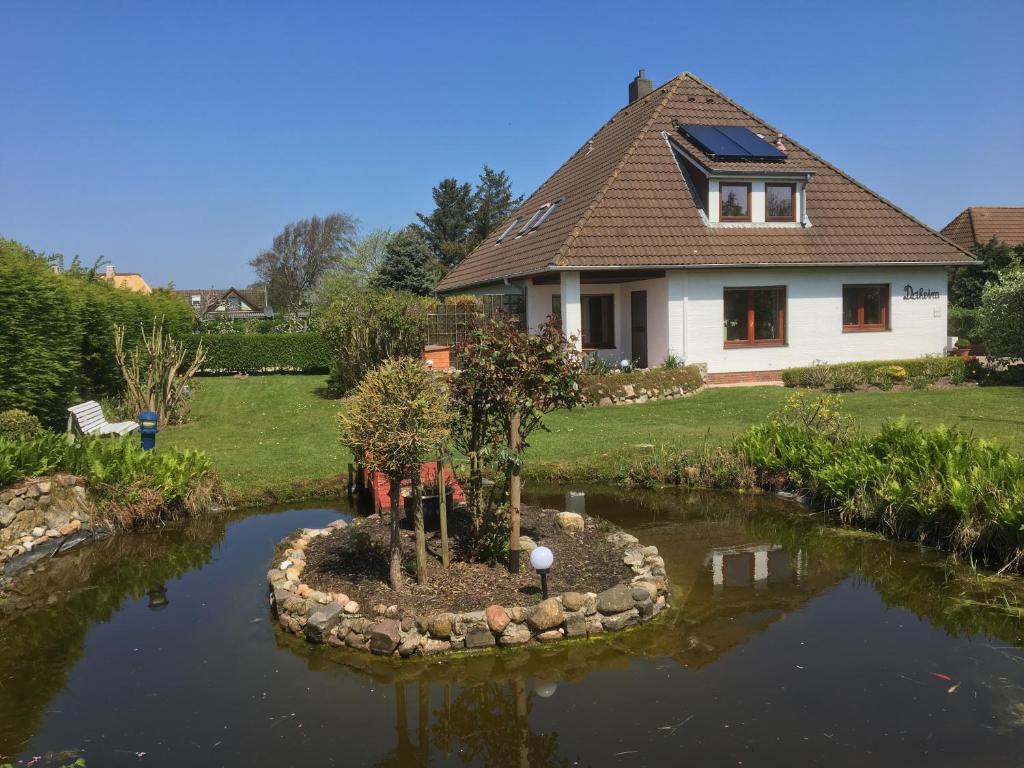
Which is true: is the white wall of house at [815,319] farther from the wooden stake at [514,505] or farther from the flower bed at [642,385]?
the wooden stake at [514,505]

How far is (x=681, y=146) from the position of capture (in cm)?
2075

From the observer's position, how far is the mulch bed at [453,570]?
6.45 meters

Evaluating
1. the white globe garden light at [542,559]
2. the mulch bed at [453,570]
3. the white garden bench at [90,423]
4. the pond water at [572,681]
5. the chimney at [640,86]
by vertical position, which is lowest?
the pond water at [572,681]

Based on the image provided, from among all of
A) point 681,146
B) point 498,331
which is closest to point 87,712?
point 498,331

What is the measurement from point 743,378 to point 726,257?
125 inches

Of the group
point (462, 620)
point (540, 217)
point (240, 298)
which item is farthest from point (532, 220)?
point (240, 298)

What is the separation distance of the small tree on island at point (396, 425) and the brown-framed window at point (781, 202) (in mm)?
16452

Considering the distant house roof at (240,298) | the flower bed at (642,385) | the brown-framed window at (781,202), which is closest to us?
the flower bed at (642,385)

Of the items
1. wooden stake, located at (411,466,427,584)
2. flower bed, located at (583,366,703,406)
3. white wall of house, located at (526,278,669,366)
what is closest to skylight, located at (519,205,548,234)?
white wall of house, located at (526,278,669,366)

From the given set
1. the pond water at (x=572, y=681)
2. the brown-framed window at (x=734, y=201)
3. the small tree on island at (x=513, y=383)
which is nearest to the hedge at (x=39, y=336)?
the pond water at (x=572, y=681)

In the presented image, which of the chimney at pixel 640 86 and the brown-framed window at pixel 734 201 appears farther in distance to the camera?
the chimney at pixel 640 86

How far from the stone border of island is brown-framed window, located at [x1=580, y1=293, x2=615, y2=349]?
596 inches

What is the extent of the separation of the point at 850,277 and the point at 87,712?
20.2 metres

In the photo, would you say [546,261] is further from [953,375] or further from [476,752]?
[476,752]
